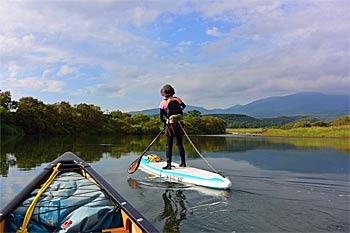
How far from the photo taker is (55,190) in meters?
3.16

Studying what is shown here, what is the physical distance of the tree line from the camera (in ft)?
101

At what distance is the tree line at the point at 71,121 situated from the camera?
30.9 meters

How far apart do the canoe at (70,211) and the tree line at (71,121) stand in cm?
2878

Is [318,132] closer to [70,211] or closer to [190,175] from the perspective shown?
[190,175]

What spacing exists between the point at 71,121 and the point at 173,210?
112 feet

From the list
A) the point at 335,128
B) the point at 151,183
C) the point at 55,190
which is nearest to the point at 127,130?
the point at 335,128

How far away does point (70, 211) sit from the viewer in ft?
9.13

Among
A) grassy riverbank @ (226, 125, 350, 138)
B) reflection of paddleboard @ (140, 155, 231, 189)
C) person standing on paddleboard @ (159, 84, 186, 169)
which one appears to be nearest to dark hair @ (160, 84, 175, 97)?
person standing on paddleboard @ (159, 84, 186, 169)

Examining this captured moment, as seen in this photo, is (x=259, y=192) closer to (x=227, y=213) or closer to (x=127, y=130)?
(x=227, y=213)

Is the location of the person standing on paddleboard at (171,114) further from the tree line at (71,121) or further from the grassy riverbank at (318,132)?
the tree line at (71,121)

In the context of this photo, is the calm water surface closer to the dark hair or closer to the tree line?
the dark hair

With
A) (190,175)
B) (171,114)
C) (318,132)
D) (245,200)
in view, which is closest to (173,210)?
(245,200)

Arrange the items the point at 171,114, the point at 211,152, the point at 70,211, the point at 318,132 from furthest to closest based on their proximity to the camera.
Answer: the point at 318,132 → the point at 211,152 → the point at 171,114 → the point at 70,211

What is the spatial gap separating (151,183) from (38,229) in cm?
336
